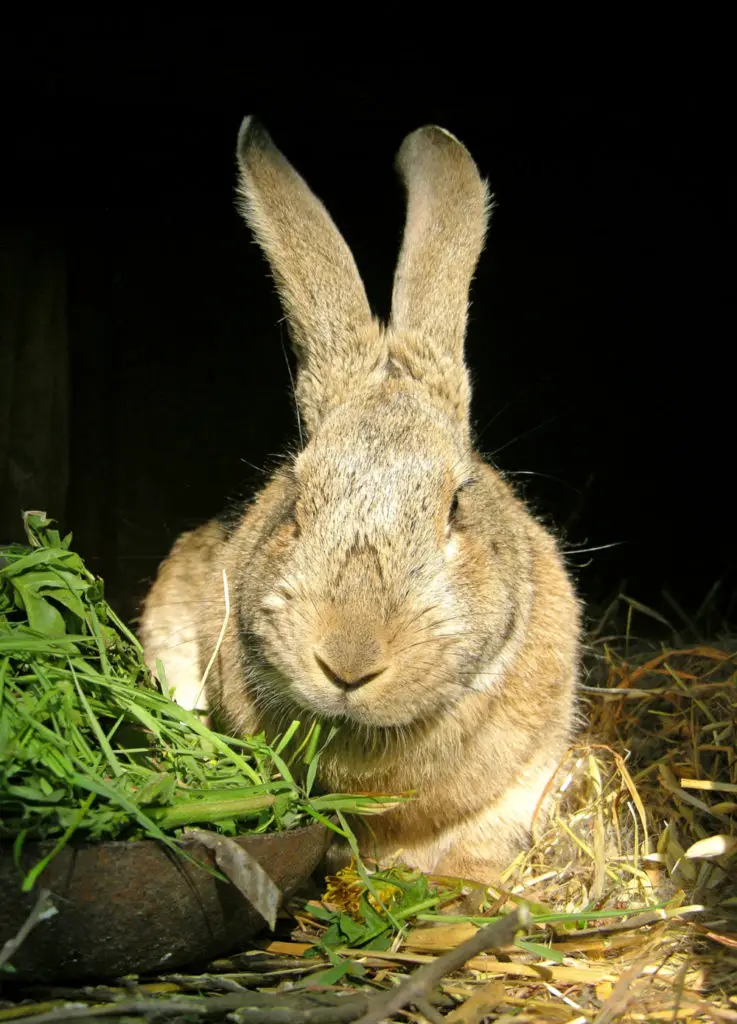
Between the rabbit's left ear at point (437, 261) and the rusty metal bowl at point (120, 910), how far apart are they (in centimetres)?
168

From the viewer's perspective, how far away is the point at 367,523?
2967mm

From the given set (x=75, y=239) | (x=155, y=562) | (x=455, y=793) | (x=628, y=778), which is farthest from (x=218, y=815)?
(x=75, y=239)

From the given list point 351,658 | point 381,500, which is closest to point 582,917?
point 351,658

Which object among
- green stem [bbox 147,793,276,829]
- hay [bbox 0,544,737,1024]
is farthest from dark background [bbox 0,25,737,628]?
green stem [bbox 147,793,276,829]

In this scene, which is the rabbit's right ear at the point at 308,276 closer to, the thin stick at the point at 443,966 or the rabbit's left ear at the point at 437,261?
the rabbit's left ear at the point at 437,261

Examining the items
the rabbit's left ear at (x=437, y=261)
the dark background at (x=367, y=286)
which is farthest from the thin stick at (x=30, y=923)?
the dark background at (x=367, y=286)

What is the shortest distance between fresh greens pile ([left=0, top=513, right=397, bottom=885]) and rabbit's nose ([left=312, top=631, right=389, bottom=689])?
30cm

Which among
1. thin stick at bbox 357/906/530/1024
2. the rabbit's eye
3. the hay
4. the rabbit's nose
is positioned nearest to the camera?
thin stick at bbox 357/906/530/1024

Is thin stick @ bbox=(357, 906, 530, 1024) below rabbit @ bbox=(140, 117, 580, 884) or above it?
below

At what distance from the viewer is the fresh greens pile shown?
235 cm

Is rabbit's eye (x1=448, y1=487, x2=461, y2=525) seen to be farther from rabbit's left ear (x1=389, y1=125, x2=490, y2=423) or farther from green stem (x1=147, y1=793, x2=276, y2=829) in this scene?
green stem (x1=147, y1=793, x2=276, y2=829)

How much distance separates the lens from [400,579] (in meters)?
2.88

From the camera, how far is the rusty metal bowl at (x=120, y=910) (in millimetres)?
2248

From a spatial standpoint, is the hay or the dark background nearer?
the hay
